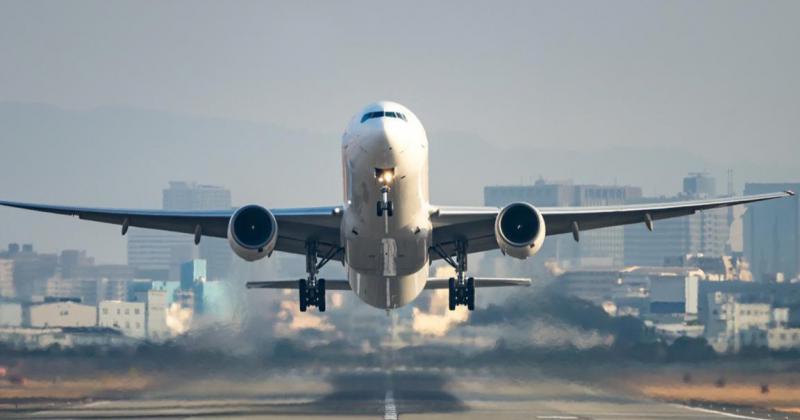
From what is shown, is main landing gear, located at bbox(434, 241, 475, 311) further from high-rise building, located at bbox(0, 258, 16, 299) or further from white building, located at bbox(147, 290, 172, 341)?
high-rise building, located at bbox(0, 258, 16, 299)

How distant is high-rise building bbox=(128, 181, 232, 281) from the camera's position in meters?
84.3

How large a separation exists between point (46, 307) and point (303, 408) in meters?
13.9

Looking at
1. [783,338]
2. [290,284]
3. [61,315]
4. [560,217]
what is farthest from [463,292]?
[61,315]

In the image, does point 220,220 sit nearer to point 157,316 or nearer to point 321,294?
point 321,294

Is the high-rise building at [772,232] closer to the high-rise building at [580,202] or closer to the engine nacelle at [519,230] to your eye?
the high-rise building at [580,202]

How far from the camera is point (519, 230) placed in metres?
39.3

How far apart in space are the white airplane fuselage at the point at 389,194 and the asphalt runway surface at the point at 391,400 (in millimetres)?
4892

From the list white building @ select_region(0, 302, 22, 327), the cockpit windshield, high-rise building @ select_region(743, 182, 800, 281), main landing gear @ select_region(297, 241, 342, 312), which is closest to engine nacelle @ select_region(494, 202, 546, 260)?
the cockpit windshield

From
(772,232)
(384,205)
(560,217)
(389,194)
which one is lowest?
(560,217)

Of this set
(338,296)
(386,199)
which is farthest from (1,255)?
(386,199)

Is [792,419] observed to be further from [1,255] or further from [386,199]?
[1,255]

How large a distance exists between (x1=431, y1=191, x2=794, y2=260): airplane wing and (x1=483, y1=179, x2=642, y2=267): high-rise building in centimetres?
4578

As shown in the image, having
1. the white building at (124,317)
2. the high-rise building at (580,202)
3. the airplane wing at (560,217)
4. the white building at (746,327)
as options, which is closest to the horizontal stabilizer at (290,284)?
the airplane wing at (560,217)

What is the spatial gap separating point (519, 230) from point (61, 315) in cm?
1969
